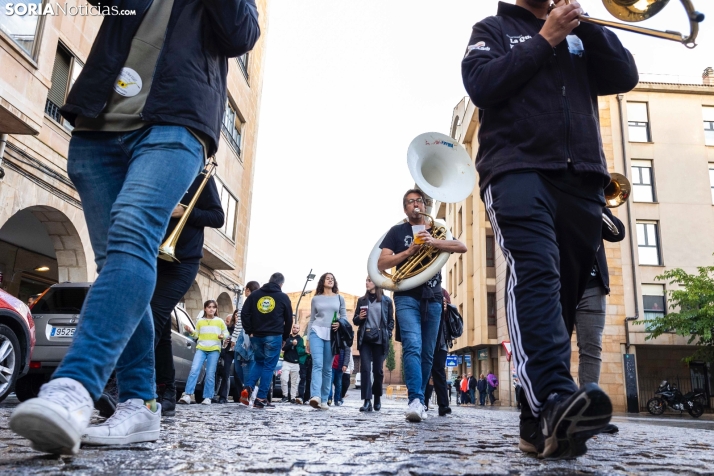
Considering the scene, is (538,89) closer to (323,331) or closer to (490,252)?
(323,331)

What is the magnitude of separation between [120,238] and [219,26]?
105cm

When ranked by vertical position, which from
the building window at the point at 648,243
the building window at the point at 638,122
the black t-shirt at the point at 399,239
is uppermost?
the building window at the point at 638,122

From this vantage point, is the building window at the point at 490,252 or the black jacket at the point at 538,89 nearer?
the black jacket at the point at 538,89

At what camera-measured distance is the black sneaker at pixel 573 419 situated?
1.94m

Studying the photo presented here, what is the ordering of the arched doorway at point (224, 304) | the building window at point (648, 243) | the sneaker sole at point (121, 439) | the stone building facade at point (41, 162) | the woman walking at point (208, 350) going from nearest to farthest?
the sneaker sole at point (121, 439) → the woman walking at point (208, 350) → the stone building facade at point (41, 162) → the arched doorway at point (224, 304) → the building window at point (648, 243)

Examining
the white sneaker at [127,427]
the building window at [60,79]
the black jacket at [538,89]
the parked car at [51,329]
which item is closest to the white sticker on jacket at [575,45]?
the black jacket at [538,89]

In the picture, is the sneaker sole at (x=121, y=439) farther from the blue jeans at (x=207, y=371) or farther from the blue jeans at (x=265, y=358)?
the blue jeans at (x=207, y=371)

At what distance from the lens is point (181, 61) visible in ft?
8.23

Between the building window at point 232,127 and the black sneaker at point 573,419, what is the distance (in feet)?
64.8

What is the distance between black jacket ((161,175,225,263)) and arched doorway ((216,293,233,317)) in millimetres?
18897

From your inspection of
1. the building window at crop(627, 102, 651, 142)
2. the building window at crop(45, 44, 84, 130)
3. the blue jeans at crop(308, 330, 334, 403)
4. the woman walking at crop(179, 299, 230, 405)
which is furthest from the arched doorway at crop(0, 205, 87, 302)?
the building window at crop(627, 102, 651, 142)

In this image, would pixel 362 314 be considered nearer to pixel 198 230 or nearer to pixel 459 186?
pixel 459 186

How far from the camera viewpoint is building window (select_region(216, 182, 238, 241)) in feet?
70.7

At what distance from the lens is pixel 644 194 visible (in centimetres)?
3097
